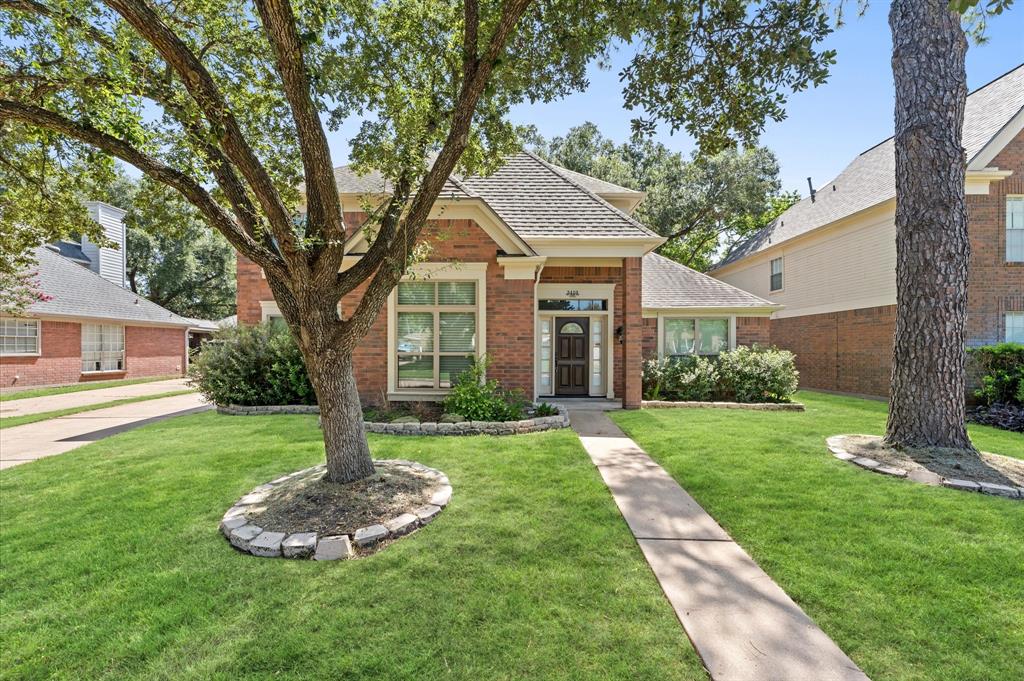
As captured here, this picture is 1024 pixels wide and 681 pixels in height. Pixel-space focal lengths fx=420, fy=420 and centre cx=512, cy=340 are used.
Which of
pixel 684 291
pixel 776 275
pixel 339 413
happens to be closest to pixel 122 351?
pixel 339 413

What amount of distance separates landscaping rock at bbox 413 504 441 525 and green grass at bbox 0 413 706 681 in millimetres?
138

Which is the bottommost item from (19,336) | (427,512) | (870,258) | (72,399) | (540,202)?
(72,399)

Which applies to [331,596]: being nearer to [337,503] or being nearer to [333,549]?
[333,549]

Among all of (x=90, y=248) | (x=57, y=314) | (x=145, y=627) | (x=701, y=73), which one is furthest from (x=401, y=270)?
(x=90, y=248)

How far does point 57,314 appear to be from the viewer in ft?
51.4

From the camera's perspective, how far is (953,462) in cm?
525

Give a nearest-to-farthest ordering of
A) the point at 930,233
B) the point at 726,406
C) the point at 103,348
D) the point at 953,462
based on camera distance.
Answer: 1. the point at 953,462
2. the point at 930,233
3. the point at 726,406
4. the point at 103,348

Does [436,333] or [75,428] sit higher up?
[436,333]

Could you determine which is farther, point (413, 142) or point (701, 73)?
point (701, 73)

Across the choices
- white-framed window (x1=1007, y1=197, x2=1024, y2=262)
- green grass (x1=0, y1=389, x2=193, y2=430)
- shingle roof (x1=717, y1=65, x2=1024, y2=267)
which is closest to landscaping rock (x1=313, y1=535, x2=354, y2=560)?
green grass (x1=0, y1=389, x2=193, y2=430)

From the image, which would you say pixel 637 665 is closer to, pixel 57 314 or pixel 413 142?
pixel 413 142

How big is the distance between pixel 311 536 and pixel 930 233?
8484 mm

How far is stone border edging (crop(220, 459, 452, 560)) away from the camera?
338 centimetres

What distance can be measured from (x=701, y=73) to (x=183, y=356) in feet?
88.3
